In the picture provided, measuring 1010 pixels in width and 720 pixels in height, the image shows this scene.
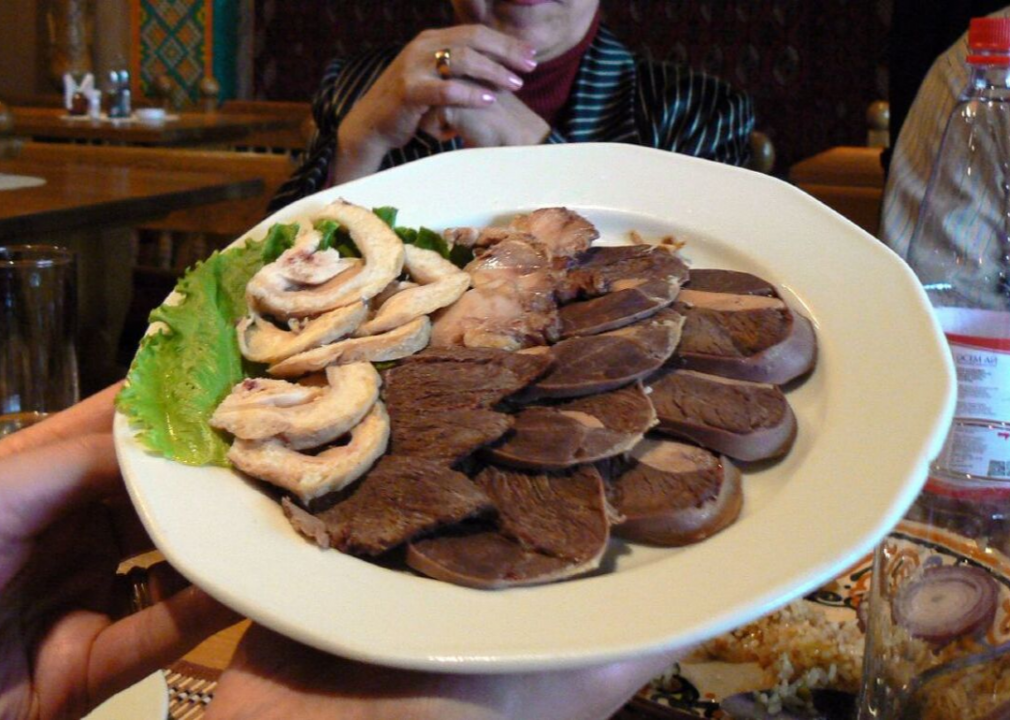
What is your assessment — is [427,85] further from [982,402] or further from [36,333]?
[982,402]

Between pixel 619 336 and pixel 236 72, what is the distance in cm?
873

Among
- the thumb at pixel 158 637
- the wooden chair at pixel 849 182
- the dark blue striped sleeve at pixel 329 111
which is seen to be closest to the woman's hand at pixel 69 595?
the thumb at pixel 158 637

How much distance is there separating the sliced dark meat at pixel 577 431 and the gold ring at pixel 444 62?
161cm

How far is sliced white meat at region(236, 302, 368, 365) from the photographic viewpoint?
1414 mm

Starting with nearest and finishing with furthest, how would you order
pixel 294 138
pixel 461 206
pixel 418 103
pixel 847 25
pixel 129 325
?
pixel 461 206, pixel 418 103, pixel 129 325, pixel 847 25, pixel 294 138

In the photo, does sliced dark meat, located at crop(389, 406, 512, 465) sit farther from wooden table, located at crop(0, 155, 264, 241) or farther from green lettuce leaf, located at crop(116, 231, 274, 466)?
wooden table, located at crop(0, 155, 264, 241)

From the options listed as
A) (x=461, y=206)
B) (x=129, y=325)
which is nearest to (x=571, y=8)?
(x=461, y=206)

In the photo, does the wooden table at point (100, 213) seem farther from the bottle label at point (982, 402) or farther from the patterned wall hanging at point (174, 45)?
the patterned wall hanging at point (174, 45)

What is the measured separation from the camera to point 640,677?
3.63 ft

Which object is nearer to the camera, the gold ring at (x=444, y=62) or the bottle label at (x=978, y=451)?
the bottle label at (x=978, y=451)

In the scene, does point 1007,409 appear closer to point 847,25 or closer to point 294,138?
point 847,25

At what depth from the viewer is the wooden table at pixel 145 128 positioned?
6.57 meters

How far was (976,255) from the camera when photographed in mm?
2205

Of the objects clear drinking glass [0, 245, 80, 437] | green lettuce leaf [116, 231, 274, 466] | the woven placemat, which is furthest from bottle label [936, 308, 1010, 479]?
clear drinking glass [0, 245, 80, 437]
